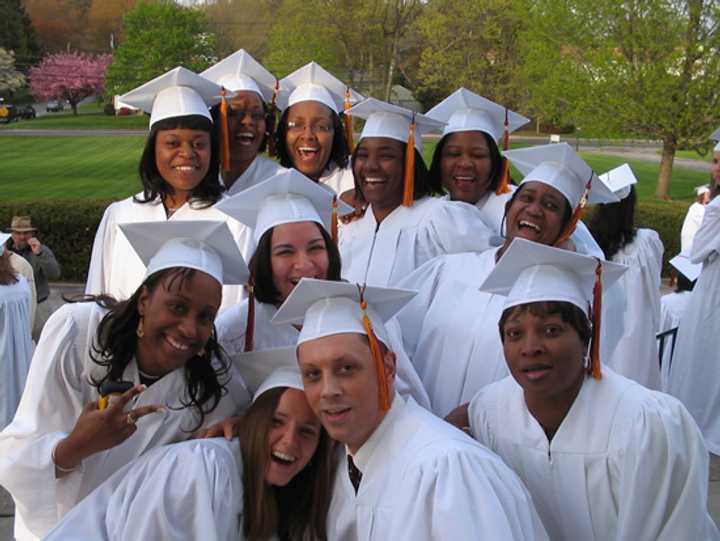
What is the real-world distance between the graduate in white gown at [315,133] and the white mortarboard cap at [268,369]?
2.16m

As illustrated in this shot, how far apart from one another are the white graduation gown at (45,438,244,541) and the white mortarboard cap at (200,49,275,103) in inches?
120

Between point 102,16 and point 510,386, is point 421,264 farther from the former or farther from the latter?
point 102,16

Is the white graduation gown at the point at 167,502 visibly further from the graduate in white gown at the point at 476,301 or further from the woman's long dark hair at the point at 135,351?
the graduate in white gown at the point at 476,301

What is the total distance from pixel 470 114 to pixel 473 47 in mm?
28654

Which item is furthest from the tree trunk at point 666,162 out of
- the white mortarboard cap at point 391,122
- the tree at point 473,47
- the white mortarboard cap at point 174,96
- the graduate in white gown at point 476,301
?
the graduate in white gown at point 476,301

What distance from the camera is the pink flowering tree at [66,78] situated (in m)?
57.0

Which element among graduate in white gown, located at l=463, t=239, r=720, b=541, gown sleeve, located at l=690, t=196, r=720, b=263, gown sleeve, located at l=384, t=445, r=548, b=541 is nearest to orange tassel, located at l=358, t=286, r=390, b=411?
gown sleeve, located at l=384, t=445, r=548, b=541

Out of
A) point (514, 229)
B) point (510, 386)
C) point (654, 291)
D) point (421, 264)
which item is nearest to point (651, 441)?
point (510, 386)

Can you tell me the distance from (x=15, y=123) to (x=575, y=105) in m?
35.4

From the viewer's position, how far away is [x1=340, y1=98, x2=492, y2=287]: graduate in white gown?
4.34 meters

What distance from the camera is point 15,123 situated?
48.1m

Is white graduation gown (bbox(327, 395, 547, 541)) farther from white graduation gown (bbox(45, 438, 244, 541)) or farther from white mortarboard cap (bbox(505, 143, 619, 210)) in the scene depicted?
white mortarboard cap (bbox(505, 143, 619, 210))

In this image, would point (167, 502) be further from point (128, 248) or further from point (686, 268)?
point (686, 268)

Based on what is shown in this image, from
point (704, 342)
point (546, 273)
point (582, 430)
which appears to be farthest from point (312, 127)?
point (704, 342)
